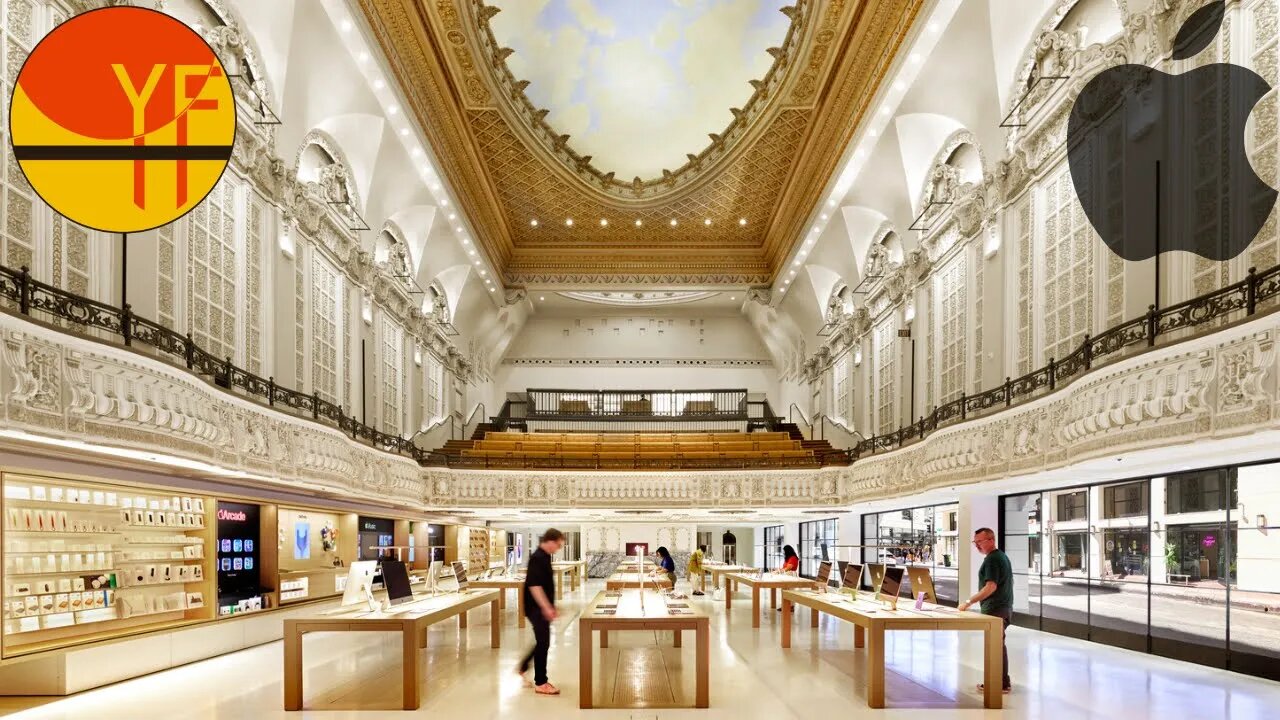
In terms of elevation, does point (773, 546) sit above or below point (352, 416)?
below

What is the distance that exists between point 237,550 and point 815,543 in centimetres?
2001

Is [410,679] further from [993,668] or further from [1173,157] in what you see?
[1173,157]

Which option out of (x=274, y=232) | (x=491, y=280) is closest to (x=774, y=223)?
(x=491, y=280)

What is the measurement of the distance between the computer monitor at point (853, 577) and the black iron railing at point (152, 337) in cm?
707

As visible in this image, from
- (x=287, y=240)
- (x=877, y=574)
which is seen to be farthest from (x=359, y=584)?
(x=287, y=240)

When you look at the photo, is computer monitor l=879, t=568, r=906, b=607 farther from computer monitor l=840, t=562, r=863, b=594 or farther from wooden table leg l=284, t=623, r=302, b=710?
wooden table leg l=284, t=623, r=302, b=710

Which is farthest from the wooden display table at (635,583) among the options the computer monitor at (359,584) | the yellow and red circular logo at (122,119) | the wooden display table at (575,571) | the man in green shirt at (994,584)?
the yellow and red circular logo at (122,119)

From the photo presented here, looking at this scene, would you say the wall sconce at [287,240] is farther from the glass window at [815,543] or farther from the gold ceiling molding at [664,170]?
the glass window at [815,543]

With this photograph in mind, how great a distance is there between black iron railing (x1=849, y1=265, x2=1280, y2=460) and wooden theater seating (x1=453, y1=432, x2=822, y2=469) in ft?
20.8

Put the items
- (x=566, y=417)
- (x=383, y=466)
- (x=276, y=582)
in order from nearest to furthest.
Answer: (x=276, y=582), (x=383, y=466), (x=566, y=417)

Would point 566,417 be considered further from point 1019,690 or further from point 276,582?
point 1019,690

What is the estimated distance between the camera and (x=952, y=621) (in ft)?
25.1

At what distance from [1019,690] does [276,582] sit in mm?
9980

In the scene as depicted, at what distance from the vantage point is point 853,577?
10008 mm
